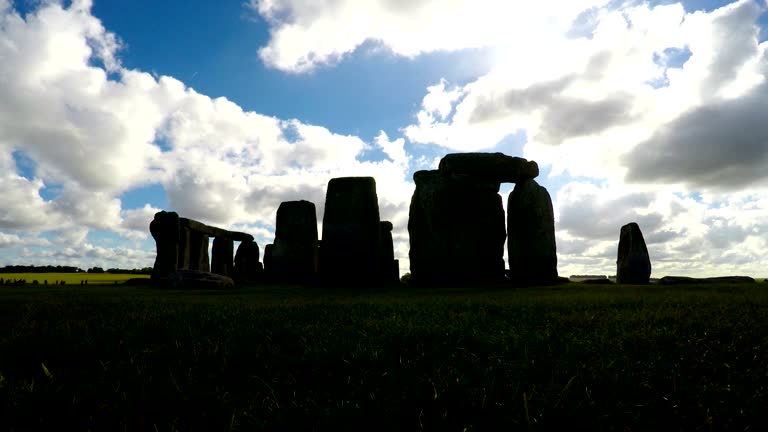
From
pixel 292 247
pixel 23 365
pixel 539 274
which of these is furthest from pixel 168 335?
pixel 292 247

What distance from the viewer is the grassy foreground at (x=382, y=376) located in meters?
2.11

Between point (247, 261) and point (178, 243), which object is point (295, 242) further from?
point (247, 261)

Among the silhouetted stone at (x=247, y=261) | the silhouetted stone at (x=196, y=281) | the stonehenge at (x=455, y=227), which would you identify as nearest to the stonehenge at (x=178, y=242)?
the silhouetted stone at (x=247, y=261)

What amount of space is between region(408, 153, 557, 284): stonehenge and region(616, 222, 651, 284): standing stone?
4.87m

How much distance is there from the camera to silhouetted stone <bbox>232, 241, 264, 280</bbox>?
95.6 feet

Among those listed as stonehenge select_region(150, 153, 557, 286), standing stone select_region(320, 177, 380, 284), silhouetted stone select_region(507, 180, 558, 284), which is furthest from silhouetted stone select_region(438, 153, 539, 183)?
standing stone select_region(320, 177, 380, 284)

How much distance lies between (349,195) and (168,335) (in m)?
13.8

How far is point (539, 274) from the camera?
17828 mm

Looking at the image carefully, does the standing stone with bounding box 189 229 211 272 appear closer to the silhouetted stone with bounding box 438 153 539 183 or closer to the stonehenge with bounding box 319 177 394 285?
the stonehenge with bounding box 319 177 394 285

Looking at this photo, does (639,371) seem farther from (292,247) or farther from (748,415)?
(292,247)

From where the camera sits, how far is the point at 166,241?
2331cm

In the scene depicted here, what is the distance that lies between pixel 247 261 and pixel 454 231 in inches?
612

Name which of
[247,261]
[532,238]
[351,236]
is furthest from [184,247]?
[532,238]

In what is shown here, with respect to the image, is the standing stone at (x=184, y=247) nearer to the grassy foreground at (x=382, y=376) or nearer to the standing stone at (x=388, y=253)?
the standing stone at (x=388, y=253)
